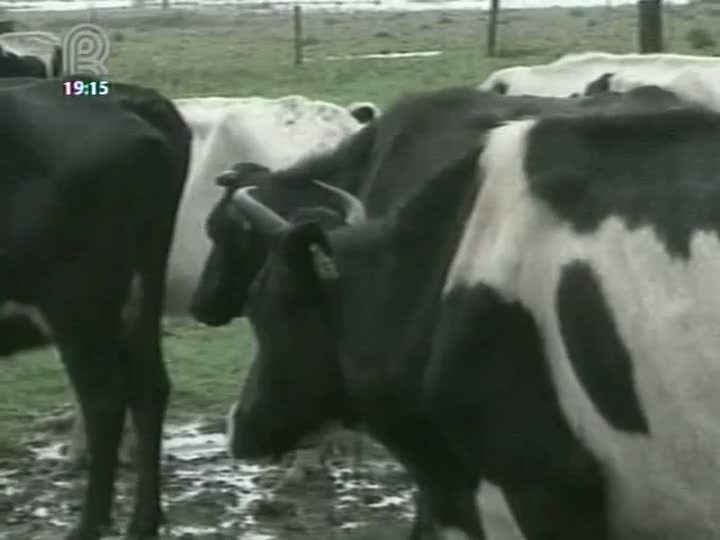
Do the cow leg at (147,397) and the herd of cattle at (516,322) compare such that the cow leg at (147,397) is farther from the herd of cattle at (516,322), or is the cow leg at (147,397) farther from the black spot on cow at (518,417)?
the black spot on cow at (518,417)

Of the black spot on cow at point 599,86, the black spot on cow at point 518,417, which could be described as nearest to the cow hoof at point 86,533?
the black spot on cow at point 518,417

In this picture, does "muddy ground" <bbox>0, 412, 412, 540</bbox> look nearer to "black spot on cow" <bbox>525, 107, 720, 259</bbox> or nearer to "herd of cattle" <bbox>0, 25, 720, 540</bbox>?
"herd of cattle" <bbox>0, 25, 720, 540</bbox>

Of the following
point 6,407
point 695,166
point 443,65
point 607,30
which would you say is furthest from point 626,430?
point 607,30

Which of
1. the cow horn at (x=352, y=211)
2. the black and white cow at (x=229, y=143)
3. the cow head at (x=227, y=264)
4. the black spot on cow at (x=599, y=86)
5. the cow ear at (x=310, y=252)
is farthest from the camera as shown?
the black spot on cow at (x=599, y=86)

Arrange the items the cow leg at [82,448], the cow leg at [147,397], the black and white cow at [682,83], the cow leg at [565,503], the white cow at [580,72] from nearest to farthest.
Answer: the cow leg at [565,503] < the cow leg at [147,397] < the cow leg at [82,448] < the black and white cow at [682,83] < the white cow at [580,72]

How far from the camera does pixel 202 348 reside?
1062 cm

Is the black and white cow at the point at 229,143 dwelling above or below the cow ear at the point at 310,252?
below

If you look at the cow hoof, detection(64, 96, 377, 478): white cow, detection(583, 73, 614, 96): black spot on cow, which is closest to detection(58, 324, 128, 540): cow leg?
the cow hoof

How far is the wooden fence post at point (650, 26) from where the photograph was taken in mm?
16094

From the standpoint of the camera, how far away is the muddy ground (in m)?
7.32

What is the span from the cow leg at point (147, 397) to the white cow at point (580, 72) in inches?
147

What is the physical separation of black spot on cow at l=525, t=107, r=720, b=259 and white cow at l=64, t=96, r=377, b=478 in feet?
16.2

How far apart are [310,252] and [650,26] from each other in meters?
11.8

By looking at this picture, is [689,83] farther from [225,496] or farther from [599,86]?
[225,496]
